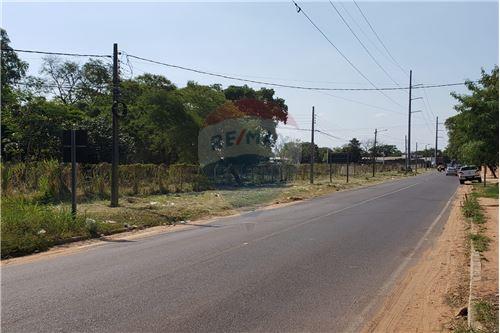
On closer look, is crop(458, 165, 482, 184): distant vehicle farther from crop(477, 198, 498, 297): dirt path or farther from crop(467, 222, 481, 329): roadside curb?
crop(467, 222, 481, 329): roadside curb

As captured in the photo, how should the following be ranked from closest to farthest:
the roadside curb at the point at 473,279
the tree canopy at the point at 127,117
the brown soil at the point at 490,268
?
the roadside curb at the point at 473,279 < the brown soil at the point at 490,268 < the tree canopy at the point at 127,117

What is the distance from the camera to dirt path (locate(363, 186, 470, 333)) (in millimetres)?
5977

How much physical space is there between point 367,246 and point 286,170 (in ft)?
122

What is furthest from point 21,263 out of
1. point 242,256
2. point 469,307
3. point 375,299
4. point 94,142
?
point 94,142

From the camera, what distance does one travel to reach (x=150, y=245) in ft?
38.7

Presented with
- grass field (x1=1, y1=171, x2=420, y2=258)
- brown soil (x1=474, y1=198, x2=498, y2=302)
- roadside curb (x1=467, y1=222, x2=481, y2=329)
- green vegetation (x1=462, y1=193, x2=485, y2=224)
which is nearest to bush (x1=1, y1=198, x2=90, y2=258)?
grass field (x1=1, y1=171, x2=420, y2=258)

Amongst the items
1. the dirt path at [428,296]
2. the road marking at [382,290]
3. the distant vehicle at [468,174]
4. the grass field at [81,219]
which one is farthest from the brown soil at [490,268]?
the distant vehicle at [468,174]

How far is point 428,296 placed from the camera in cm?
727

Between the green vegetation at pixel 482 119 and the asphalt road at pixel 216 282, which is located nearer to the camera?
the asphalt road at pixel 216 282

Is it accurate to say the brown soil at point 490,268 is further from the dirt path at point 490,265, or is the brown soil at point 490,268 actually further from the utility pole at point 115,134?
the utility pole at point 115,134

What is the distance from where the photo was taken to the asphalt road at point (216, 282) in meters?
5.87

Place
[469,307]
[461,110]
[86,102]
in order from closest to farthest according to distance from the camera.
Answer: [469,307] < [461,110] < [86,102]

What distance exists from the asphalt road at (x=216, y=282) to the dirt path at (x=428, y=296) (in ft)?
0.83

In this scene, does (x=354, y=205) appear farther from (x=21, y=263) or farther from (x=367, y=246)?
(x=21, y=263)
